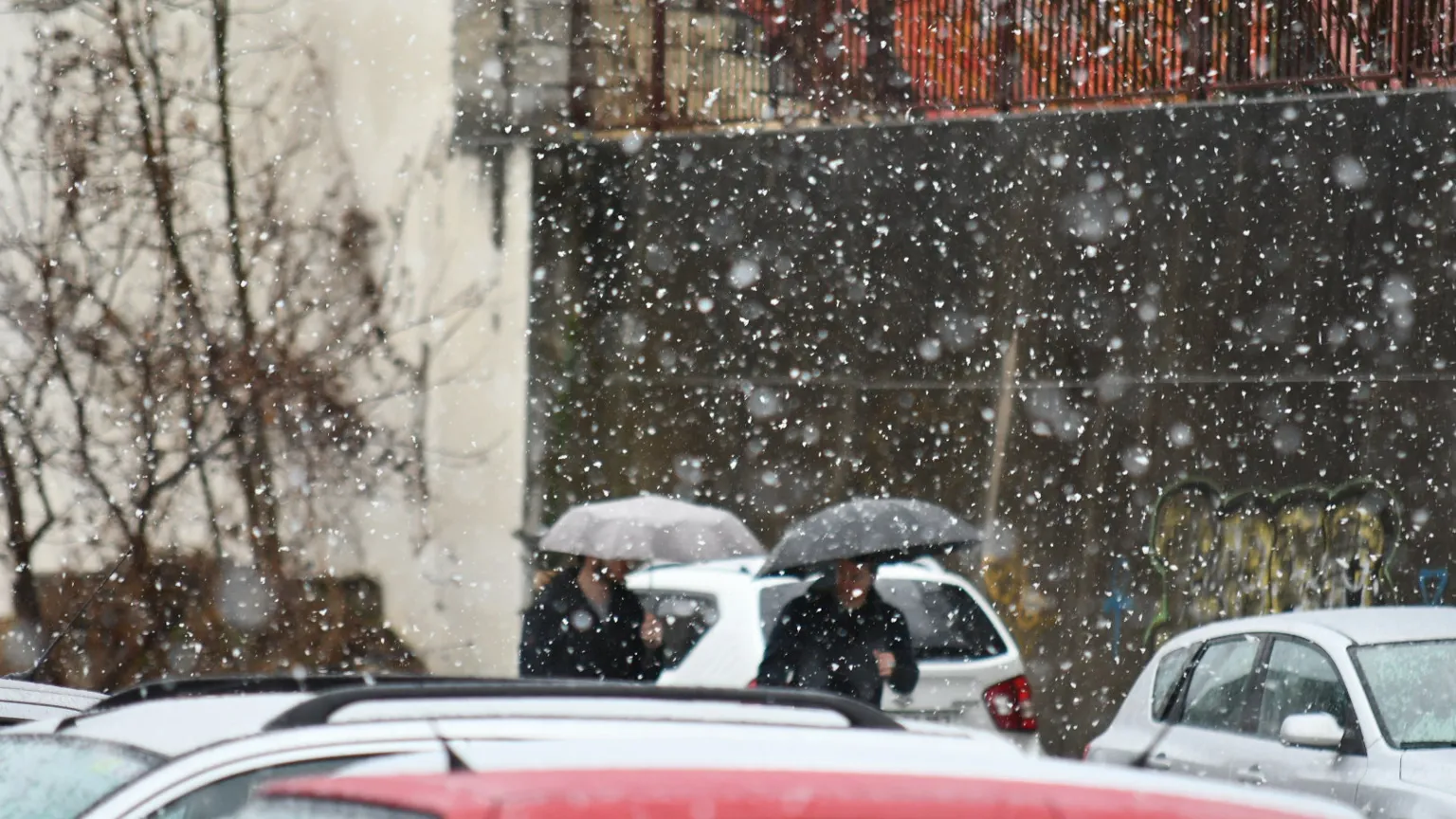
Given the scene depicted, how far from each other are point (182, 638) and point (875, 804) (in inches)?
486

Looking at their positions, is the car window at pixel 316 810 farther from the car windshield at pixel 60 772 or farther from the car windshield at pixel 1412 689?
the car windshield at pixel 1412 689

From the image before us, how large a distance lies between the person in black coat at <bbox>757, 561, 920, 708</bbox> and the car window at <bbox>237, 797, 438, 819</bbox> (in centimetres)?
531

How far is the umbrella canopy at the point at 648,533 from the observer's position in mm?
7926

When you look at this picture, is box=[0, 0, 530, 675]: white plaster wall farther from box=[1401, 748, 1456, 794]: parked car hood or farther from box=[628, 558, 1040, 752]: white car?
box=[1401, 748, 1456, 794]: parked car hood

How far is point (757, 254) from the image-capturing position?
14.0 m

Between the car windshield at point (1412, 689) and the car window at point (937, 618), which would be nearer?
the car windshield at point (1412, 689)

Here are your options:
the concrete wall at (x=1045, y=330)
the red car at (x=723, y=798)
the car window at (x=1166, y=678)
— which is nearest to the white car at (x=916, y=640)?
the car window at (x=1166, y=678)

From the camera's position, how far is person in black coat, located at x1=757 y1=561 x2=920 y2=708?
741cm

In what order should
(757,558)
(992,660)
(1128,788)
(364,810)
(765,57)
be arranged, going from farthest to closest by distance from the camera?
(765,57) → (757,558) → (992,660) → (1128,788) → (364,810)

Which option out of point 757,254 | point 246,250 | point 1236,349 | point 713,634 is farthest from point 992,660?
point 246,250

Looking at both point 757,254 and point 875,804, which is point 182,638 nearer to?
point 757,254

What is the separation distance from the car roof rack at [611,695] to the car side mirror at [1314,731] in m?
4.09

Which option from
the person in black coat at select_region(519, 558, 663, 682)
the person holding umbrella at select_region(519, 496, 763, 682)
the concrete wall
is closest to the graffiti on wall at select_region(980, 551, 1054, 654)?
the concrete wall

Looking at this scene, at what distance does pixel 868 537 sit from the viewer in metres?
7.89
